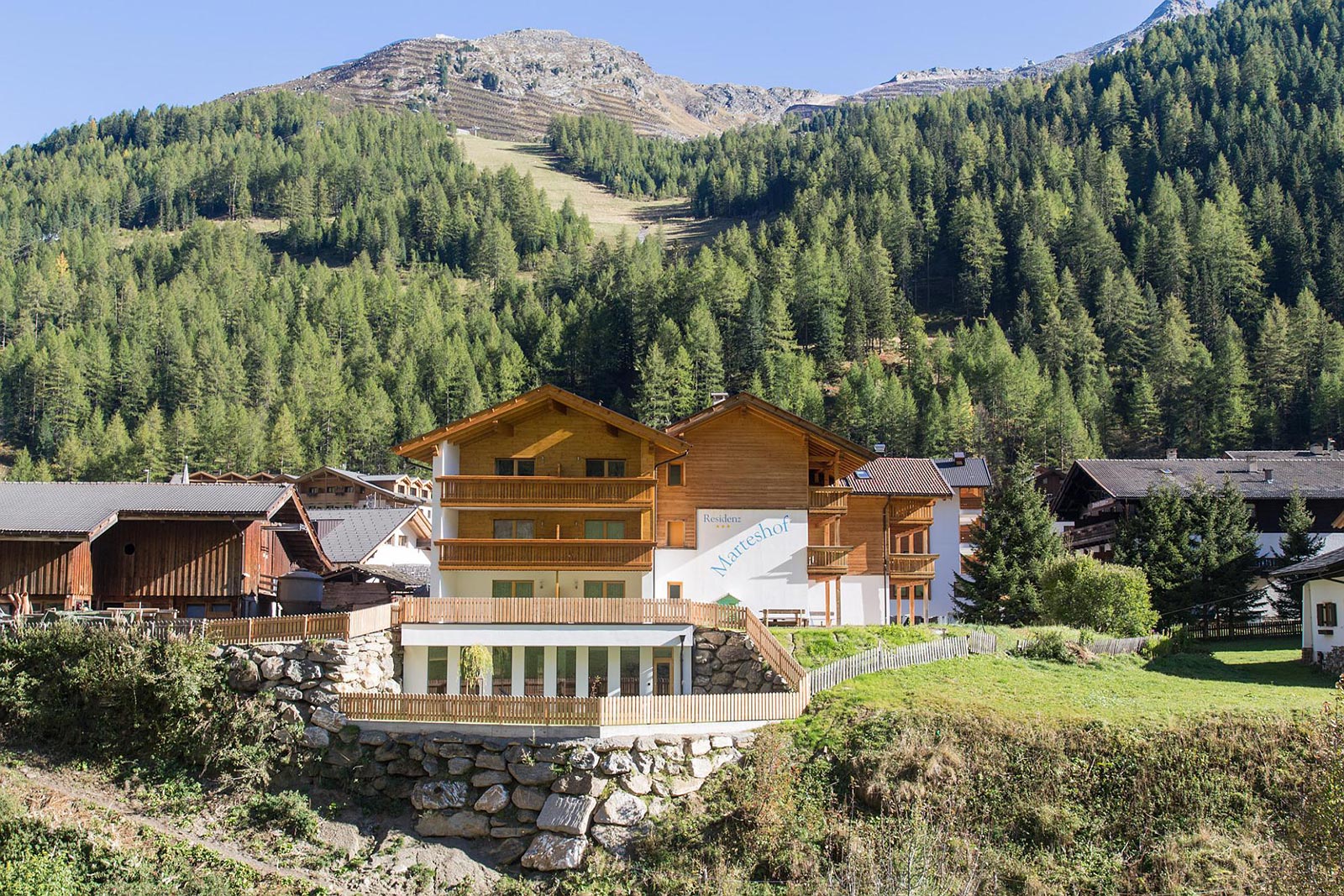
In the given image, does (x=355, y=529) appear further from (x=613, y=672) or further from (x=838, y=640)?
(x=838, y=640)

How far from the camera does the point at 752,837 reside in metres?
28.5

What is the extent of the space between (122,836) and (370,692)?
7.08 meters

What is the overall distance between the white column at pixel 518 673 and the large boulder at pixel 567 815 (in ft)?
23.6

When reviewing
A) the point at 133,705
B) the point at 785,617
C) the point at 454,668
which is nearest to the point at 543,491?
the point at 454,668

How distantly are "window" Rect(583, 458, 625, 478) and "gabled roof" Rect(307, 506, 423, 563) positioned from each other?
60.0 ft

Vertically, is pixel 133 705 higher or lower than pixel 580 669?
lower

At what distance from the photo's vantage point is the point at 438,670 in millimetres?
37250

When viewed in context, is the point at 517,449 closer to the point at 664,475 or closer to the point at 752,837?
the point at 664,475

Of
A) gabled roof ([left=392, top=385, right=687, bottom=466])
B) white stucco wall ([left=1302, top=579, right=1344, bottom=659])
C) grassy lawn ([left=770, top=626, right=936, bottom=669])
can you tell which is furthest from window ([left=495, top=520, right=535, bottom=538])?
white stucco wall ([left=1302, top=579, right=1344, bottom=659])

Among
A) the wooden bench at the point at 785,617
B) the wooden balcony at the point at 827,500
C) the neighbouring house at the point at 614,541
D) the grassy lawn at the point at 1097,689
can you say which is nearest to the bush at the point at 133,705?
the neighbouring house at the point at 614,541

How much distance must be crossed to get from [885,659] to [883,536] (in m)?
17.1

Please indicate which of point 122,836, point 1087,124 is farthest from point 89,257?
point 122,836

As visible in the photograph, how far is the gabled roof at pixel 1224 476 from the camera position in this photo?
63.0 metres

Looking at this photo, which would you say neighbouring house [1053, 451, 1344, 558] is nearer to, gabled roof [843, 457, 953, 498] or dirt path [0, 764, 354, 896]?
gabled roof [843, 457, 953, 498]
